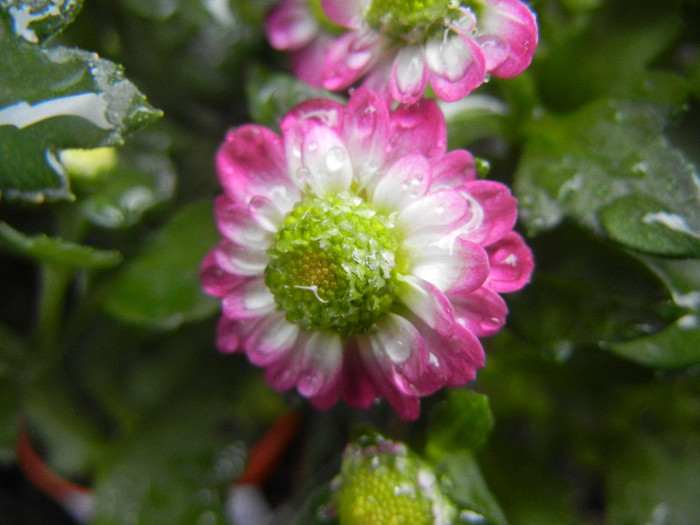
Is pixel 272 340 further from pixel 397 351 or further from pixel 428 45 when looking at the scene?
pixel 428 45

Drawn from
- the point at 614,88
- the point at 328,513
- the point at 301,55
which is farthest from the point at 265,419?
the point at 614,88

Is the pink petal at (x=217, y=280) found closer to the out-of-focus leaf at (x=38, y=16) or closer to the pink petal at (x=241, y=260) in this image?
the pink petal at (x=241, y=260)

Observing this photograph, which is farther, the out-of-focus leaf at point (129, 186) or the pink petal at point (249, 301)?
the out-of-focus leaf at point (129, 186)

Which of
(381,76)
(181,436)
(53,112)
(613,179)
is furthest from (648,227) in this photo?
(181,436)

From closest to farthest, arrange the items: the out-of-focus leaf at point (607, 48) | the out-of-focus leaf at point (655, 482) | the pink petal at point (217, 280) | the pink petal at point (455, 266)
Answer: the pink petal at point (455, 266)
the pink petal at point (217, 280)
the out-of-focus leaf at point (607, 48)
the out-of-focus leaf at point (655, 482)

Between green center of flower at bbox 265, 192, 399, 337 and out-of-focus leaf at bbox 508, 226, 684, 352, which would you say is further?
out-of-focus leaf at bbox 508, 226, 684, 352

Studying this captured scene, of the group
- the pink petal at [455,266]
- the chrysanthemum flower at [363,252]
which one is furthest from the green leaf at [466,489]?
the pink petal at [455,266]

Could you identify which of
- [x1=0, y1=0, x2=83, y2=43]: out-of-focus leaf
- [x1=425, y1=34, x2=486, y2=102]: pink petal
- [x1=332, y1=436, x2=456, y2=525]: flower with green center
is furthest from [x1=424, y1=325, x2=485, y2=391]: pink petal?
[x1=0, y1=0, x2=83, y2=43]: out-of-focus leaf

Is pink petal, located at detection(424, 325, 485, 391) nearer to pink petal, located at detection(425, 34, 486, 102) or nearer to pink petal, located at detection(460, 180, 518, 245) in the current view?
pink petal, located at detection(460, 180, 518, 245)
